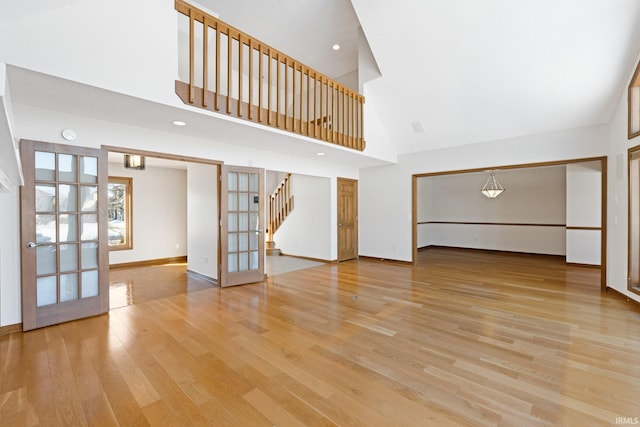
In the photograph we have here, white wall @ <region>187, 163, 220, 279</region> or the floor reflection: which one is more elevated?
white wall @ <region>187, 163, 220, 279</region>

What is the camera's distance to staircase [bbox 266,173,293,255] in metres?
8.23

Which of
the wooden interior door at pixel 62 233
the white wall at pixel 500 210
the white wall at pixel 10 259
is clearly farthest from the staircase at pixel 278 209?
the white wall at pixel 10 259

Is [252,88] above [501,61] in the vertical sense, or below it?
below

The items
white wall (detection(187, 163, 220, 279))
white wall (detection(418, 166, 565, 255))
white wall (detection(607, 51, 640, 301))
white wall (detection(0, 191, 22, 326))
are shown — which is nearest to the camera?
white wall (detection(0, 191, 22, 326))

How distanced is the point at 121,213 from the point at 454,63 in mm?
7530

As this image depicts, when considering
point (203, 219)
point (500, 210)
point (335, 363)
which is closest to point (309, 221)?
point (203, 219)

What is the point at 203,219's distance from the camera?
5.54 m

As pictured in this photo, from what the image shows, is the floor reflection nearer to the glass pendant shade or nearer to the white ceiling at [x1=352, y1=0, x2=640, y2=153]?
the glass pendant shade

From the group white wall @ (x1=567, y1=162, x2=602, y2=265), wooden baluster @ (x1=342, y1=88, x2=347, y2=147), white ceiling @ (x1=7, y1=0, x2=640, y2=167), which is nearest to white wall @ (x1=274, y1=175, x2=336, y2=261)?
white ceiling @ (x1=7, y1=0, x2=640, y2=167)

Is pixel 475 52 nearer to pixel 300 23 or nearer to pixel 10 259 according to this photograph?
pixel 300 23

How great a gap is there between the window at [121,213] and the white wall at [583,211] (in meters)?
9.95

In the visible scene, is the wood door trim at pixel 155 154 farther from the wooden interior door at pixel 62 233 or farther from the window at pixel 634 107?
the window at pixel 634 107

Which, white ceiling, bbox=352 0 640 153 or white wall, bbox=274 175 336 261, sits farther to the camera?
white wall, bbox=274 175 336 261

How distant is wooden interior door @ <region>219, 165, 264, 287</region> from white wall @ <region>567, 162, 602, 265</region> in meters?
6.70
